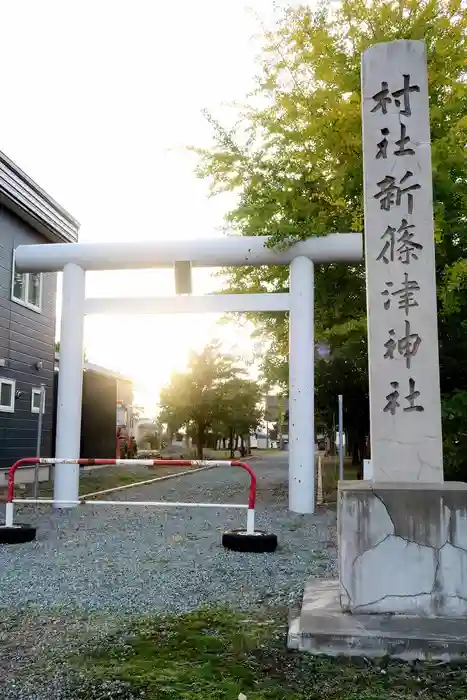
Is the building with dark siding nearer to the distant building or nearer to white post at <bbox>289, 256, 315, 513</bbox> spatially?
the distant building

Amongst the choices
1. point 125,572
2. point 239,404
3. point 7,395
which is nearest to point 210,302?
point 125,572

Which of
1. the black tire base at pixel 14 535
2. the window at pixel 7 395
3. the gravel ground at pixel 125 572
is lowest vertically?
the gravel ground at pixel 125 572

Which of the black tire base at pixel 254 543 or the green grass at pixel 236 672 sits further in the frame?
the black tire base at pixel 254 543

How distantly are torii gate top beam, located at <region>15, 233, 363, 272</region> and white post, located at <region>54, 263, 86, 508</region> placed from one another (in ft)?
1.14

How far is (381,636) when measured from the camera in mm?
4227

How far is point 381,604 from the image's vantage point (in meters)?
4.57

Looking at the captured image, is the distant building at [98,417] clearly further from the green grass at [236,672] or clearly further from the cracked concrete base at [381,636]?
the cracked concrete base at [381,636]

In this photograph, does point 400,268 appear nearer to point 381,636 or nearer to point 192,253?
point 381,636

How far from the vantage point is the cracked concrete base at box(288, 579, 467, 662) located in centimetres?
414

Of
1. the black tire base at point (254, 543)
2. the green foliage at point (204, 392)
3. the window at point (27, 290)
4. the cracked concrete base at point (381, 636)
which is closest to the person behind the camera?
the cracked concrete base at point (381, 636)

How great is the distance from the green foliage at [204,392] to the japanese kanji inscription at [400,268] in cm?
2633

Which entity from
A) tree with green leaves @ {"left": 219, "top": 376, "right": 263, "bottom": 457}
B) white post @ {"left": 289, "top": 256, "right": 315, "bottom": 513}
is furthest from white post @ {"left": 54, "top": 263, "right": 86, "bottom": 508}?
tree with green leaves @ {"left": 219, "top": 376, "right": 263, "bottom": 457}

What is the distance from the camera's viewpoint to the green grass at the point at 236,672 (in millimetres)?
3541

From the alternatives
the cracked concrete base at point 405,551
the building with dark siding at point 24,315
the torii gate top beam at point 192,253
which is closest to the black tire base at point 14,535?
the cracked concrete base at point 405,551
